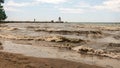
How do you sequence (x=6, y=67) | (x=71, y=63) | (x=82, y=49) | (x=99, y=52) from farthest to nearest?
1. (x=82, y=49)
2. (x=99, y=52)
3. (x=71, y=63)
4. (x=6, y=67)

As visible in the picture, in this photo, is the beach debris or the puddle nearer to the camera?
the puddle

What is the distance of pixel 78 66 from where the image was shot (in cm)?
821

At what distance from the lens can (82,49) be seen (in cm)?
1265

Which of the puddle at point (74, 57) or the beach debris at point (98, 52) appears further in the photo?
the beach debris at point (98, 52)

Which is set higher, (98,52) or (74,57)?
(74,57)

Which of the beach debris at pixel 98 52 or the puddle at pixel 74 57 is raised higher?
the puddle at pixel 74 57

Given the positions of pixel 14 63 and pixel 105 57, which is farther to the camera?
pixel 105 57

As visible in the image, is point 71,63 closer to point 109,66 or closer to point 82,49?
point 109,66

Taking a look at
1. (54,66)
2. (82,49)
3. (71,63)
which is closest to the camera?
(54,66)

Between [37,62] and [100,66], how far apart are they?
2.17 meters

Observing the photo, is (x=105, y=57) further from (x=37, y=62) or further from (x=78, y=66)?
(x=37, y=62)

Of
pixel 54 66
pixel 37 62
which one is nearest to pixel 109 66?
pixel 54 66

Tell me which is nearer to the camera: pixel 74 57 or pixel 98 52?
pixel 74 57

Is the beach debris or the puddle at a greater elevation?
the puddle
